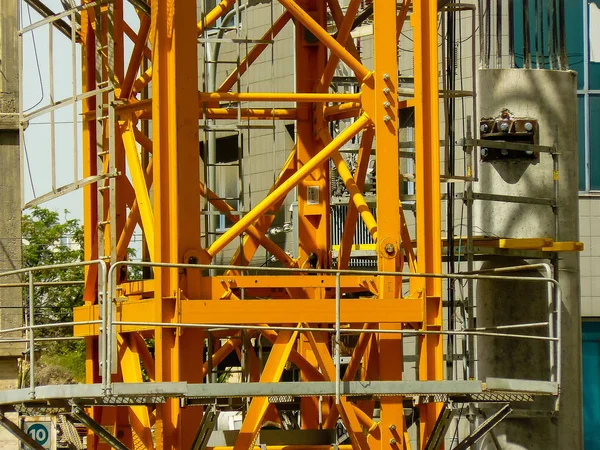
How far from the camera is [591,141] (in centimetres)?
2884

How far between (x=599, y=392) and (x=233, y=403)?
12.0 m

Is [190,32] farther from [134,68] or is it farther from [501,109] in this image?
[501,109]

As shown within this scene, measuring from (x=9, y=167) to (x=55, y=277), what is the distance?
918 inches

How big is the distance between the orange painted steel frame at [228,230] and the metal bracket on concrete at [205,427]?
71 centimetres

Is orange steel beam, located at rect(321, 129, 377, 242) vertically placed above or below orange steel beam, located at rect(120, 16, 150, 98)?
below

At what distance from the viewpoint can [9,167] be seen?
30281 mm

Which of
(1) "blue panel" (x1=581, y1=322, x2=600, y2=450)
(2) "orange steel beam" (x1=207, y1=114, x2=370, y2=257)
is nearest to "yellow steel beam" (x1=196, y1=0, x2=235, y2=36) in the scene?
(2) "orange steel beam" (x1=207, y1=114, x2=370, y2=257)

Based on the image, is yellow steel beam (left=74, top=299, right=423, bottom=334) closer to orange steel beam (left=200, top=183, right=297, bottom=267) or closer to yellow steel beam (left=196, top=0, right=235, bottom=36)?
orange steel beam (left=200, top=183, right=297, bottom=267)

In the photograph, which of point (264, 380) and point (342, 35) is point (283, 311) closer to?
point (264, 380)

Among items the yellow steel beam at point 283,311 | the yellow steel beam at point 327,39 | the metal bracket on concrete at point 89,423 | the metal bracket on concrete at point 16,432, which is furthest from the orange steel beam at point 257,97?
the metal bracket on concrete at point 16,432

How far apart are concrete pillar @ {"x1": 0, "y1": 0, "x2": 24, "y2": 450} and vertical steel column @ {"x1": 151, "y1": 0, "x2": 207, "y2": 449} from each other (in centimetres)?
1461

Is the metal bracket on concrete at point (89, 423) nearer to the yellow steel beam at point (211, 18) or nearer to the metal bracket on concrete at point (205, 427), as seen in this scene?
the metal bracket on concrete at point (205, 427)

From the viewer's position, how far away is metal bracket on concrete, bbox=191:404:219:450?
14648 mm

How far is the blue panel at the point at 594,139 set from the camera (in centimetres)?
2884
